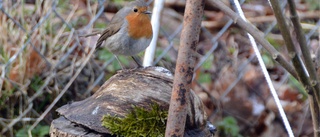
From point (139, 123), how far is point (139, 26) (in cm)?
138

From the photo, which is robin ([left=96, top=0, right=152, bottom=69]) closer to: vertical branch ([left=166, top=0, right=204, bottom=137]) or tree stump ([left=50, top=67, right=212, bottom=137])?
tree stump ([left=50, top=67, right=212, bottom=137])

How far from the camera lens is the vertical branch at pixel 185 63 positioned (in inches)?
35.4

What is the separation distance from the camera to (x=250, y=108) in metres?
3.72

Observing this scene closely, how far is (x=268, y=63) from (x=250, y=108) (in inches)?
15.8

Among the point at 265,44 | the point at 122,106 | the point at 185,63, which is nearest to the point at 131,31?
the point at 122,106

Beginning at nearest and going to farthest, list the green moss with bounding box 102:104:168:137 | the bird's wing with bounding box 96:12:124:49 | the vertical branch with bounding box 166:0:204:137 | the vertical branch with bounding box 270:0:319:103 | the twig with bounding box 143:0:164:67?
the vertical branch with bounding box 270:0:319:103
the vertical branch with bounding box 166:0:204:137
the green moss with bounding box 102:104:168:137
the twig with bounding box 143:0:164:67
the bird's wing with bounding box 96:12:124:49

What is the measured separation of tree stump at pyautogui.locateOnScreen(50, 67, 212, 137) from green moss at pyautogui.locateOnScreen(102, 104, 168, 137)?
18 mm

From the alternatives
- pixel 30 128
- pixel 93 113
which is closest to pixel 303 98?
pixel 30 128

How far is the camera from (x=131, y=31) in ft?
A: 8.67

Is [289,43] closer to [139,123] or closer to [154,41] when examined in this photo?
[139,123]

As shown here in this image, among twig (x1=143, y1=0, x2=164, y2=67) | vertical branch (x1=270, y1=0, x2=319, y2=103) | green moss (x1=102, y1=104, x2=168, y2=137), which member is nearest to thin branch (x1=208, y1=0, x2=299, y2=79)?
vertical branch (x1=270, y1=0, x2=319, y2=103)

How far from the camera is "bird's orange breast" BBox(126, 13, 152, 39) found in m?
2.55

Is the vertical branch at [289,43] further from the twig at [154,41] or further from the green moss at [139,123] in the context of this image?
the twig at [154,41]

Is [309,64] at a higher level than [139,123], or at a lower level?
higher
